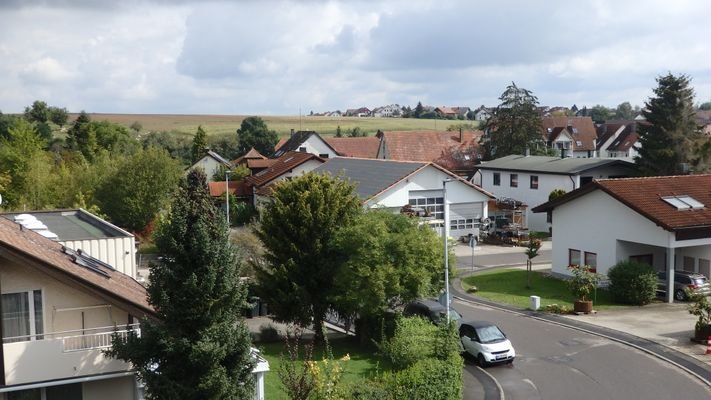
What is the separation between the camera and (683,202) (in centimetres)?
3653

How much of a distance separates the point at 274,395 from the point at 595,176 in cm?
4262

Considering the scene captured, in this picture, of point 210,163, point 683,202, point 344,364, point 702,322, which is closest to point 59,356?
point 344,364

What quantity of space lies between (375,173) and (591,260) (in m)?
23.2

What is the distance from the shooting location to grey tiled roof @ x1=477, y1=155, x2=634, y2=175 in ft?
187

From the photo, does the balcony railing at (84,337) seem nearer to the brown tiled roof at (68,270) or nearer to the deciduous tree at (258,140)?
the brown tiled roof at (68,270)

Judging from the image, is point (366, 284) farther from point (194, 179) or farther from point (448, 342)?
point (194, 179)

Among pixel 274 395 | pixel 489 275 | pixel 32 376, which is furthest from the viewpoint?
pixel 489 275

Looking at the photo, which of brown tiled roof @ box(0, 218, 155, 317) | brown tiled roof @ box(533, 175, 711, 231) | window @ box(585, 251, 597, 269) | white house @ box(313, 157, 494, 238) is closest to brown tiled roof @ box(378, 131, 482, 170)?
white house @ box(313, 157, 494, 238)

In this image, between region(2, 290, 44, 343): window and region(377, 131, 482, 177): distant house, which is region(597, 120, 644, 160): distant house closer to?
region(377, 131, 482, 177): distant house

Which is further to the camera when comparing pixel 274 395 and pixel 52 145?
pixel 52 145

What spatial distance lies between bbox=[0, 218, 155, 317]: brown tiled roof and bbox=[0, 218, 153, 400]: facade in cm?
2

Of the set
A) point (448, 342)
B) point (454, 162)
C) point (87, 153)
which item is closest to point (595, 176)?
point (454, 162)

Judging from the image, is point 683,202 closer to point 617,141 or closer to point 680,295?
point 680,295

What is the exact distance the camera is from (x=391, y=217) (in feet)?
89.9
